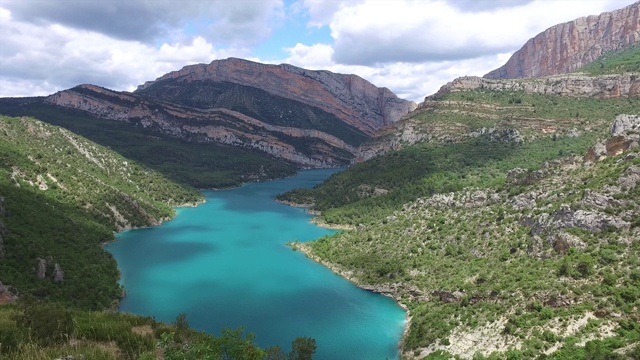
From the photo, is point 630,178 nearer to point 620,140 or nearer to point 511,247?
point 620,140

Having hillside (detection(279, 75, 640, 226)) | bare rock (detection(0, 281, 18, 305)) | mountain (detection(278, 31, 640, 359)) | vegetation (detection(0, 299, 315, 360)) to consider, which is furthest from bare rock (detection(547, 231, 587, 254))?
bare rock (detection(0, 281, 18, 305))

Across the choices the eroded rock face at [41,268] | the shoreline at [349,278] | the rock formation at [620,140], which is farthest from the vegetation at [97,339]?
the rock formation at [620,140]

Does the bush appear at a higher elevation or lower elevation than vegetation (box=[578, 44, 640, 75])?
lower

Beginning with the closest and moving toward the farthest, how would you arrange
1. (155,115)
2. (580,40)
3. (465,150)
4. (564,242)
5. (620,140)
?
(564,242) < (620,140) < (465,150) < (580,40) < (155,115)

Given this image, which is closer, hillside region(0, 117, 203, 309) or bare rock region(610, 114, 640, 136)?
hillside region(0, 117, 203, 309)

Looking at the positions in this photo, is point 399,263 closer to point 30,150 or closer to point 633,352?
point 633,352

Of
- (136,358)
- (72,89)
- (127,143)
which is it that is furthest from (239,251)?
(72,89)

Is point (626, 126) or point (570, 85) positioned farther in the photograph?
point (570, 85)

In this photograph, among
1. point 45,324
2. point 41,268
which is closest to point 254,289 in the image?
point 41,268

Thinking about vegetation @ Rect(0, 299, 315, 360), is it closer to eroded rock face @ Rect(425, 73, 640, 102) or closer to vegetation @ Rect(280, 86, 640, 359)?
vegetation @ Rect(280, 86, 640, 359)
